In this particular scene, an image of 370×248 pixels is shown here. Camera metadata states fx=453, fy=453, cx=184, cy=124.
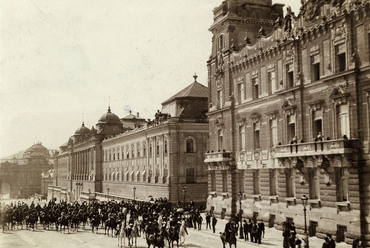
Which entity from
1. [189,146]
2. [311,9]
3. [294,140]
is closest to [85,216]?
[294,140]

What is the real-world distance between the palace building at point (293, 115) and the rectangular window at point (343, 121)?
0.07 m

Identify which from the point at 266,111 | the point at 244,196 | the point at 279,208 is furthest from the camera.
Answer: the point at 244,196

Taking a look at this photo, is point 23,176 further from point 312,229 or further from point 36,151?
point 312,229

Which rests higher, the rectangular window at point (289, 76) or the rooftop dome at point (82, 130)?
the rooftop dome at point (82, 130)

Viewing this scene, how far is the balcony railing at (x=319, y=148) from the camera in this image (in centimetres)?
2830

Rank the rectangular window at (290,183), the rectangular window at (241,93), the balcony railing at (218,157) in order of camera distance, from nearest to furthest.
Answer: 1. the rectangular window at (290,183)
2. the rectangular window at (241,93)
3. the balcony railing at (218,157)

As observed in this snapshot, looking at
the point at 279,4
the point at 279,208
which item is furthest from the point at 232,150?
the point at 279,4

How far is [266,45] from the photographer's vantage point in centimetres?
3916

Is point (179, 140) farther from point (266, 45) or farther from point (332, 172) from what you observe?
point (332, 172)

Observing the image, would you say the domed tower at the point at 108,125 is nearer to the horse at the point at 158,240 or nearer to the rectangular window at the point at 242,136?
the rectangular window at the point at 242,136

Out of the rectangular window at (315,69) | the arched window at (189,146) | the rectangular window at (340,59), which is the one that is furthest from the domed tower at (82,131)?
the rectangular window at (340,59)

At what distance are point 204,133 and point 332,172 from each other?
32162 mm

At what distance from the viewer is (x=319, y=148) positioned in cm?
3039

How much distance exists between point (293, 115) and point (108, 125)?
69.7m
